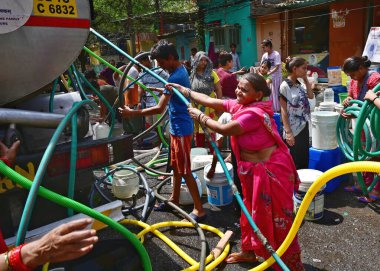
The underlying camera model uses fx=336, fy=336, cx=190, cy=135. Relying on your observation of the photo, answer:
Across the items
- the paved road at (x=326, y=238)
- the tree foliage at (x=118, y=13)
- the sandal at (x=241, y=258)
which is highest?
the tree foliage at (x=118, y=13)

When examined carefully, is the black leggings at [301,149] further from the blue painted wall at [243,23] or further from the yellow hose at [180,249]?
the blue painted wall at [243,23]

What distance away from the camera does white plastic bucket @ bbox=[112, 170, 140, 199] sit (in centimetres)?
394

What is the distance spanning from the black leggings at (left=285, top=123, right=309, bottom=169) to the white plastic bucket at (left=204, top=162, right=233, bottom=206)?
1.00 m

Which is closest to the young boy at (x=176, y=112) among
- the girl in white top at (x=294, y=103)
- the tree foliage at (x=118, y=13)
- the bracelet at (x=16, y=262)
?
the girl in white top at (x=294, y=103)

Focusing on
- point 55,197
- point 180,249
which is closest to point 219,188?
point 180,249

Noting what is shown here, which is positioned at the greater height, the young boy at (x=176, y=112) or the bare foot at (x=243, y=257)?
the young boy at (x=176, y=112)

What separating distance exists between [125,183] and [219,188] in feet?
3.63

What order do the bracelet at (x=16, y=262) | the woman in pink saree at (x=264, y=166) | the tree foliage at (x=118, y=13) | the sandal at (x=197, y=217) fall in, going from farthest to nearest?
the tree foliage at (x=118, y=13) → the sandal at (x=197, y=217) → the woman in pink saree at (x=264, y=166) → the bracelet at (x=16, y=262)

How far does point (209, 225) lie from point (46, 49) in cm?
233

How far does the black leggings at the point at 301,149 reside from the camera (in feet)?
13.7

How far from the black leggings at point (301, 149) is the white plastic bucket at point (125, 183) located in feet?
6.52

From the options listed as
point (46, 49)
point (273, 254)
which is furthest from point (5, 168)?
point (273, 254)

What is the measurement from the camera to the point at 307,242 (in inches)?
122

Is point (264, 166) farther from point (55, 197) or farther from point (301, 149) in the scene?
point (301, 149)
